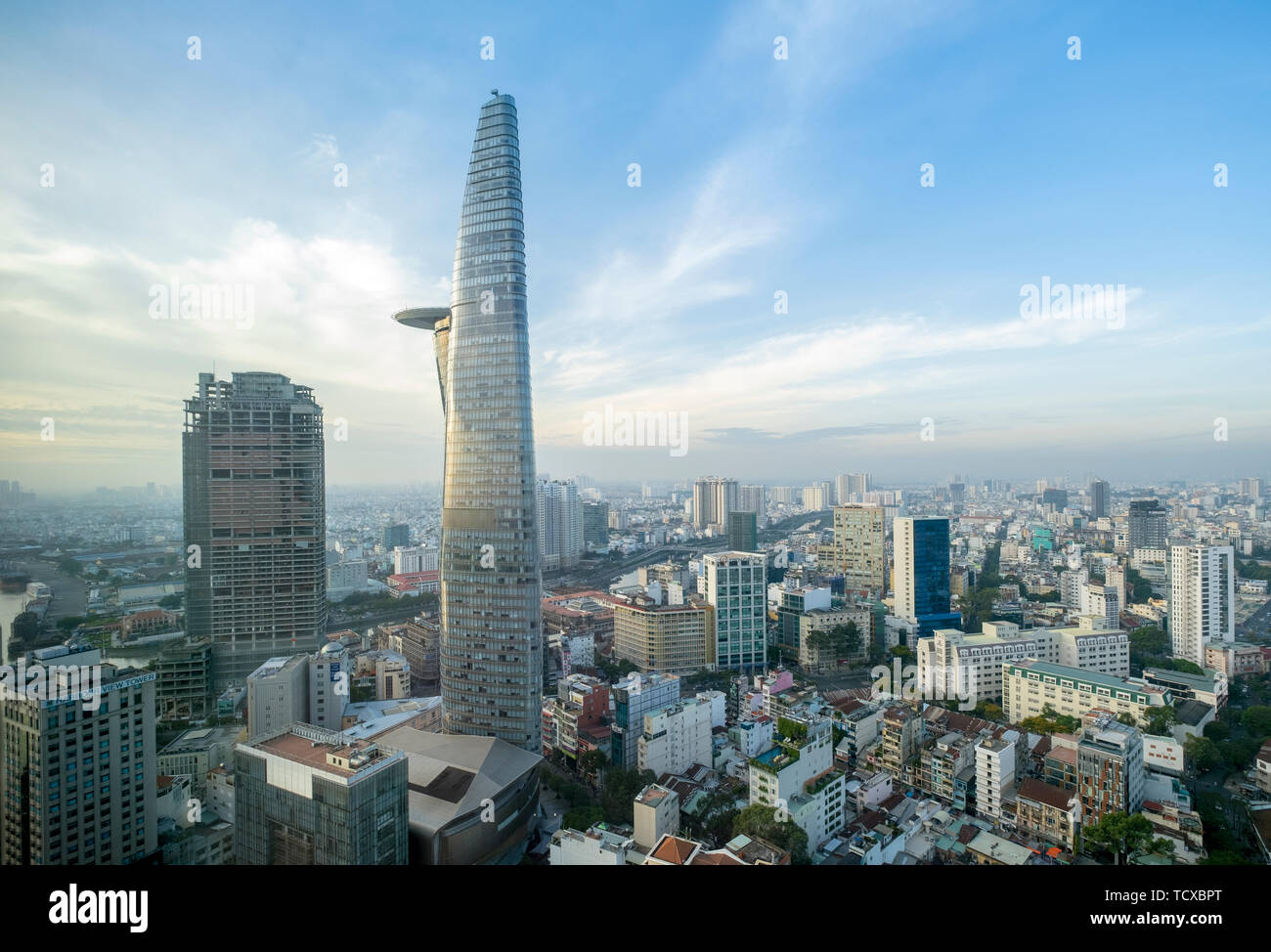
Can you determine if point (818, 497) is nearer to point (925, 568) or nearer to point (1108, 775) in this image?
point (925, 568)

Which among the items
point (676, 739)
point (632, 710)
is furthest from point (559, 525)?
point (676, 739)

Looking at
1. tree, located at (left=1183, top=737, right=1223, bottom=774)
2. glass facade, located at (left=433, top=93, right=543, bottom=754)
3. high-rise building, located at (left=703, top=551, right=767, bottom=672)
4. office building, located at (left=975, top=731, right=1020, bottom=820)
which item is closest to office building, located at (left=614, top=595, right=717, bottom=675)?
high-rise building, located at (left=703, top=551, right=767, bottom=672)

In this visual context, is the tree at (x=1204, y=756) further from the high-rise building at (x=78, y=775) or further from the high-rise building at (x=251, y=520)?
the high-rise building at (x=251, y=520)

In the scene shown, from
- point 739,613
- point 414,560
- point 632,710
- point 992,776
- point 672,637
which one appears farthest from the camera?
point 414,560

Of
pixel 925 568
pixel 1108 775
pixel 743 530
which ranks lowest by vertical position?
pixel 1108 775

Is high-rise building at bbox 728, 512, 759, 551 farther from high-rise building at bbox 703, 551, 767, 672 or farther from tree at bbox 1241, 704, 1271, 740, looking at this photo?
tree at bbox 1241, 704, 1271, 740
